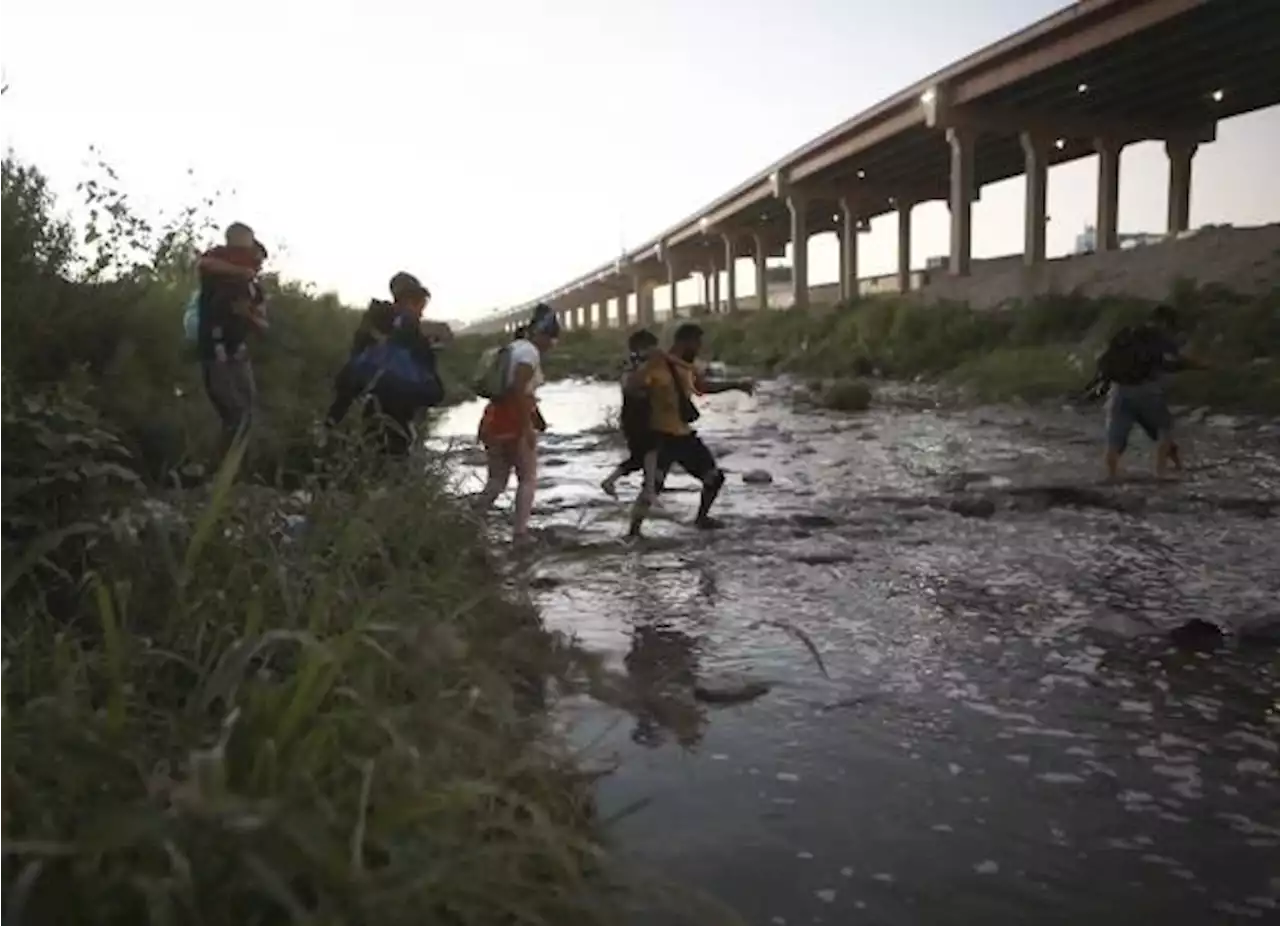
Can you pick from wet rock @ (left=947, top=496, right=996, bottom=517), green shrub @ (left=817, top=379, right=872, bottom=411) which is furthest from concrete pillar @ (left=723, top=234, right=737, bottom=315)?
wet rock @ (left=947, top=496, right=996, bottom=517)

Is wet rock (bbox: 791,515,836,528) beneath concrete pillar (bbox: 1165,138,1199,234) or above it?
beneath

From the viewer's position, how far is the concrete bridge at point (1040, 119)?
104 feet

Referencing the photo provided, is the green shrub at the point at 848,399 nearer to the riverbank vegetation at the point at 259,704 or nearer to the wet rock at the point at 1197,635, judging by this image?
the wet rock at the point at 1197,635

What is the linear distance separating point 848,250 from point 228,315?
57.2m

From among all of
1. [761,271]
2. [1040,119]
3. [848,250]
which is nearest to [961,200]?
[1040,119]

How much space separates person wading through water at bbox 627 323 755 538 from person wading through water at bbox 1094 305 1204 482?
4456 mm

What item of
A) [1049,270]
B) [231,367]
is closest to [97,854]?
[231,367]

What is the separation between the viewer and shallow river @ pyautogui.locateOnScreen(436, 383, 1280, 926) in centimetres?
368

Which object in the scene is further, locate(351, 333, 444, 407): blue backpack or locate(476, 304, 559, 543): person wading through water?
locate(476, 304, 559, 543): person wading through water

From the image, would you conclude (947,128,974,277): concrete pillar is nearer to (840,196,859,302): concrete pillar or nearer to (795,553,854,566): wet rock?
(840,196,859,302): concrete pillar

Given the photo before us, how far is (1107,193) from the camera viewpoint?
43906 mm

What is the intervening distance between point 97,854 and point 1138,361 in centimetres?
1134

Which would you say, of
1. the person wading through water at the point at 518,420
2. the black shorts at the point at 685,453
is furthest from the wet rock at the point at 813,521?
the person wading through water at the point at 518,420

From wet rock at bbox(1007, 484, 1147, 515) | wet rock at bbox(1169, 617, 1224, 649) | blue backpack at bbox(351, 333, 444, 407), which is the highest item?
blue backpack at bbox(351, 333, 444, 407)
